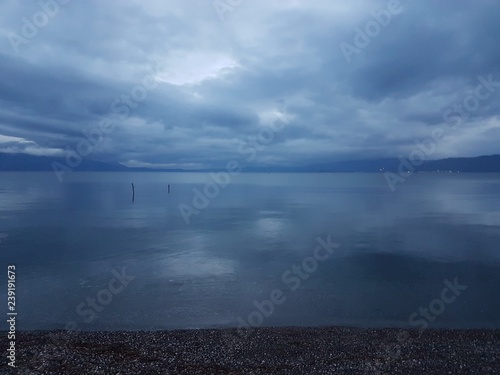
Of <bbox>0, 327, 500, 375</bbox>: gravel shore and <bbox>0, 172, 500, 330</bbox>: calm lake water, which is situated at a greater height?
<bbox>0, 327, 500, 375</bbox>: gravel shore

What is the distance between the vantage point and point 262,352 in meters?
15.1

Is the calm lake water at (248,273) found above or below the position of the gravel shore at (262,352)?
below

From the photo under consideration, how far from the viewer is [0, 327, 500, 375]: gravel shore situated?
13.6m

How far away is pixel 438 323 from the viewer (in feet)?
64.0

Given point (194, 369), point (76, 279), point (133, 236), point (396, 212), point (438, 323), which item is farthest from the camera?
point (396, 212)

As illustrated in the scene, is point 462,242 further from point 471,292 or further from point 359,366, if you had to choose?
point 359,366

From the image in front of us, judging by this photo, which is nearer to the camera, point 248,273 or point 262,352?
point 262,352

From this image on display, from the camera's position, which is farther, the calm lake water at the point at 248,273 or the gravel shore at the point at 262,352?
the calm lake water at the point at 248,273

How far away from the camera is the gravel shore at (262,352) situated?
13.6 meters

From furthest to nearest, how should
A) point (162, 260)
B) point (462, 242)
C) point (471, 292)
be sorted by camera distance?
point (462, 242) < point (162, 260) < point (471, 292)

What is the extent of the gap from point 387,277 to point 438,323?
8.32 m

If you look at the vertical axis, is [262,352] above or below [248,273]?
above

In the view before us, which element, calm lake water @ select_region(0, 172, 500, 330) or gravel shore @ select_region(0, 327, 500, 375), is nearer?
gravel shore @ select_region(0, 327, 500, 375)

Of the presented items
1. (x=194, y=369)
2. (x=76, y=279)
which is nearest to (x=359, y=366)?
(x=194, y=369)
